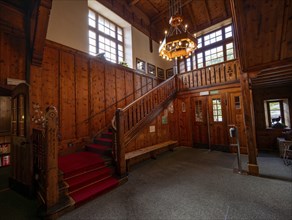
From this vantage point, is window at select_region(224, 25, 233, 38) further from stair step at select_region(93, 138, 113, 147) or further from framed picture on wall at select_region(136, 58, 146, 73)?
stair step at select_region(93, 138, 113, 147)

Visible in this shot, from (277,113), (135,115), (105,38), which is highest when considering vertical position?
(105,38)

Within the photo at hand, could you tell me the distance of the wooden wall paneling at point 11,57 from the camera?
3.39 metres

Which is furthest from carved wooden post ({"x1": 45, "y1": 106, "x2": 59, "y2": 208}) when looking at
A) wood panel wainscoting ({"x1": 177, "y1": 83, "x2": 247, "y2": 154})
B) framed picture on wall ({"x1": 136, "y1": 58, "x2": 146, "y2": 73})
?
wood panel wainscoting ({"x1": 177, "y1": 83, "x2": 247, "y2": 154})

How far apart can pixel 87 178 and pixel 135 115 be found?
2329 mm

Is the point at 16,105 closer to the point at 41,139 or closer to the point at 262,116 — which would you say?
the point at 41,139

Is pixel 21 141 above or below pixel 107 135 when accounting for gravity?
above

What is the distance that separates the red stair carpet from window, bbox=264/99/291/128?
21.9 ft

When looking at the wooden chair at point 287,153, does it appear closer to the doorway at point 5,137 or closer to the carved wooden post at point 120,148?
the carved wooden post at point 120,148

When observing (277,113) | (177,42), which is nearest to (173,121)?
(177,42)

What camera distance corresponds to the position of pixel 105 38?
6262 mm

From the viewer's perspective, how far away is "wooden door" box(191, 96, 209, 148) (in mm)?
6398

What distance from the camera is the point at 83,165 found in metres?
3.13

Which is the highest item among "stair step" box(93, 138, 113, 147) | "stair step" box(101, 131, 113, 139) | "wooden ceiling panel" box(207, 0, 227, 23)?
"wooden ceiling panel" box(207, 0, 227, 23)

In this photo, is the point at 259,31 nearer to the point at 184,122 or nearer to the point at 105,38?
the point at 184,122
